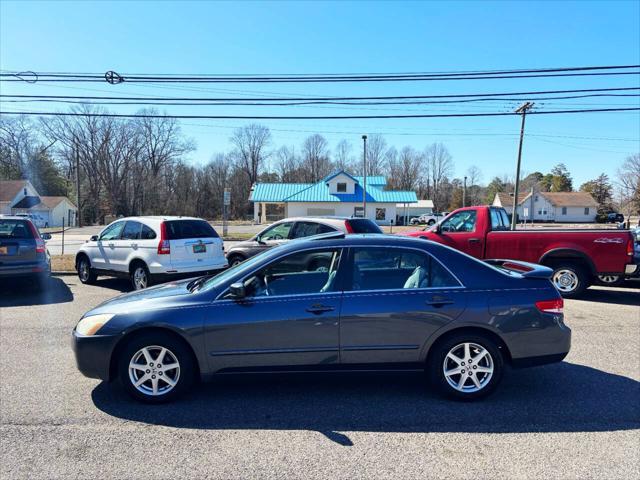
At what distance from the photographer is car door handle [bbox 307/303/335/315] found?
3.78 m

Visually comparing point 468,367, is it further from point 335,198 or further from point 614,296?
point 335,198

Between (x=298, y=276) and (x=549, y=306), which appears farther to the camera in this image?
(x=298, y=276)

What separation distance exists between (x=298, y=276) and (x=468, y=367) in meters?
1.80

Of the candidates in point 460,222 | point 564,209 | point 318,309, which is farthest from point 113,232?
point 564,209

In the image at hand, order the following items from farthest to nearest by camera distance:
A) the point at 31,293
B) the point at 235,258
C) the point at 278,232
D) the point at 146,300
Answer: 1. the point at 235,258
2. the point at 278,232
3. the point at 31,293
4. the point at 146,300

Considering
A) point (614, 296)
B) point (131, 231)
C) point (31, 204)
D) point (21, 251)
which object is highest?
point (31, 204)

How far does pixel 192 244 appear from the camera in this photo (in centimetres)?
893

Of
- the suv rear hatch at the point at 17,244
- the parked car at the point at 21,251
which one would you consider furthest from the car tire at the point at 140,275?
the suv rear hatch at the point at 17,244

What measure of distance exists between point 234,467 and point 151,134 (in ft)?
284

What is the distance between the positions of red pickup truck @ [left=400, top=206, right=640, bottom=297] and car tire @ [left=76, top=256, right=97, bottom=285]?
8866 mm

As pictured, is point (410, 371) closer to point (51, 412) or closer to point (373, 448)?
point (373, 448)

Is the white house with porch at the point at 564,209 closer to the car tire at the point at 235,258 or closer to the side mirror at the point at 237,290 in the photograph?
the car tire at the point at 235,258

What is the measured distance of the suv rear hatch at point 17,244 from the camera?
8688mm

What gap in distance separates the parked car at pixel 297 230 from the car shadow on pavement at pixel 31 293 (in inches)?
149
